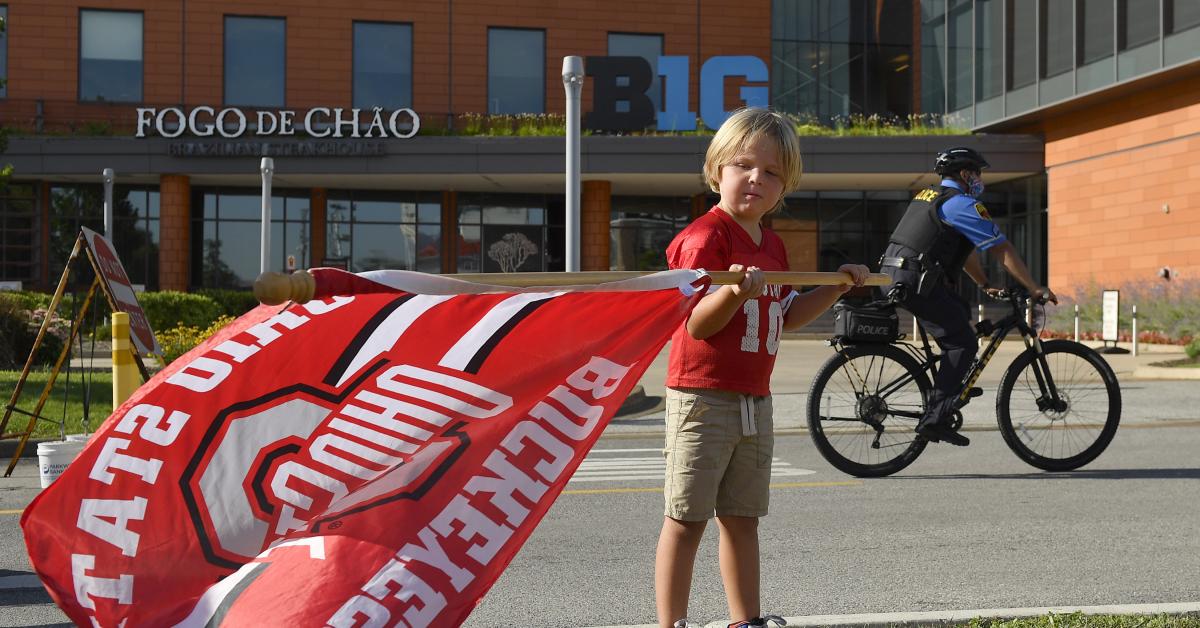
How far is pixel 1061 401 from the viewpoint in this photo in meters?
8.13

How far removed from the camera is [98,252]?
8477 mm

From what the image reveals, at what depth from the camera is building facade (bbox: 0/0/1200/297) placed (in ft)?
106

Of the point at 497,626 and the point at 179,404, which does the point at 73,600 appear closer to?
the point at 179,404

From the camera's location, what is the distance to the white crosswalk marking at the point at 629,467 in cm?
849

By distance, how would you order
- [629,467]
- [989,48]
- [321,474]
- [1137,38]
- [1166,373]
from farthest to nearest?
1. [989,48]
2. [1137,38]
3. [1166,373]
4. [629,467]
5. [321,474]

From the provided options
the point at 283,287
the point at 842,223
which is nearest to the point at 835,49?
the point at 842,223

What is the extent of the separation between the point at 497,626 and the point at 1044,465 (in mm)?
5118

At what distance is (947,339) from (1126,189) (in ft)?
78.2

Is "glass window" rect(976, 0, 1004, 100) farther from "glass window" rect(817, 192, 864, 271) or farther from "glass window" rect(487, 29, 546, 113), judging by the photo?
"glass window" rect(487, 29, 546, 113)

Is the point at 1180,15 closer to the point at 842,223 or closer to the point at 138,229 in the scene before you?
the point at 842,223

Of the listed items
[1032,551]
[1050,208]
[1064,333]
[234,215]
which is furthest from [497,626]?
[234,215]

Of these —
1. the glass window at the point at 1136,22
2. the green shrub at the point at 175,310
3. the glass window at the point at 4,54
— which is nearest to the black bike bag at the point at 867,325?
the green shrub at the point at 175,310

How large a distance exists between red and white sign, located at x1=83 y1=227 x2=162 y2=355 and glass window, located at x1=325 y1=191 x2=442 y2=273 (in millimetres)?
28338

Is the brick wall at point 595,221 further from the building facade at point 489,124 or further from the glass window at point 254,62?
the glass window at point 254,62
